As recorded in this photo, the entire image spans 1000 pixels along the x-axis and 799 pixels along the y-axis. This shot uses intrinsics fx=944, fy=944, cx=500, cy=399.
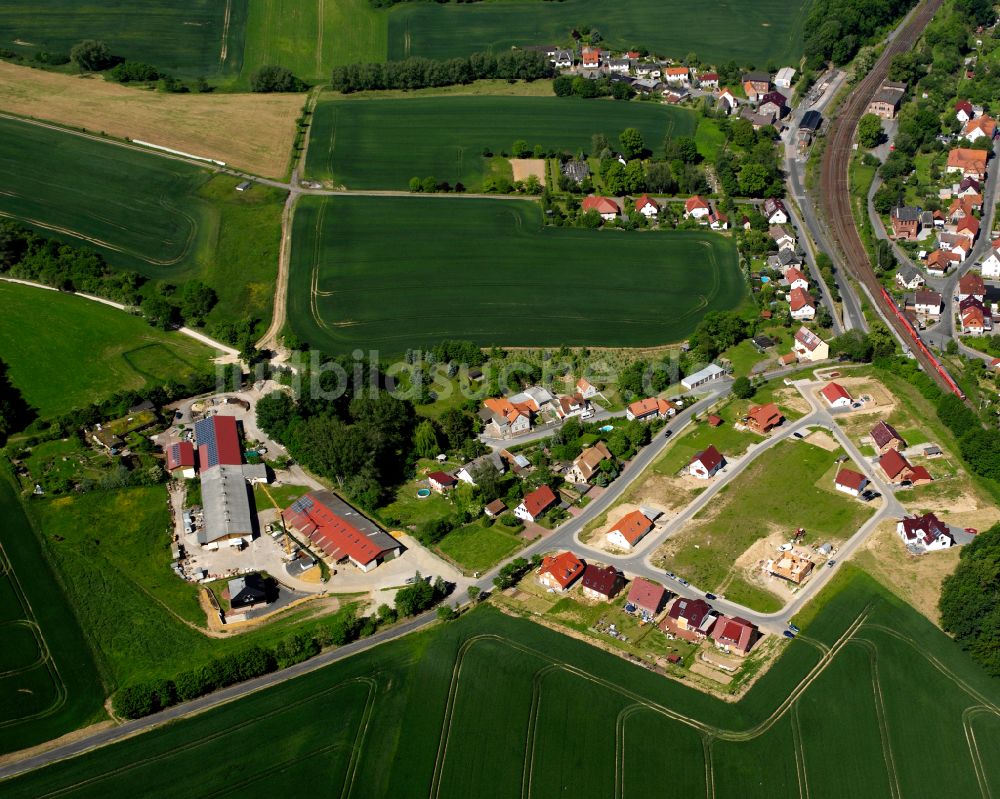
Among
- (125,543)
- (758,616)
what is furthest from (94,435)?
(758,616)

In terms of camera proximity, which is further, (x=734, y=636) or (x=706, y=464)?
(x=706, y=464)

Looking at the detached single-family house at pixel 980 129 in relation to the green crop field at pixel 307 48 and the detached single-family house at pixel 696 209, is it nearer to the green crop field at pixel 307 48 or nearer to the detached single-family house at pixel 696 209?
the detached single-family house at pixel 696 209

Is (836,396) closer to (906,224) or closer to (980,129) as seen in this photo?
(906,224)

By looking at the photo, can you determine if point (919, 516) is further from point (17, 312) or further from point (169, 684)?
point (17, 312)

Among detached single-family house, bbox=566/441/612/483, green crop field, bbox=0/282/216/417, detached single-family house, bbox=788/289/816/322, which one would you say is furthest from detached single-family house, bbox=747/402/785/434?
green crop field, bbox=0/282/216/417

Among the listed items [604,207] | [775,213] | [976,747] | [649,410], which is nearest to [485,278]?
[604,207]

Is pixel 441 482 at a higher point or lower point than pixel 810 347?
lower

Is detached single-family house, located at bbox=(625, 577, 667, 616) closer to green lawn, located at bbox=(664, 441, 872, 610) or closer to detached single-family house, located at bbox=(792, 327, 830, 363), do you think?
green lawn, located at bbox=(664, 441, 872, 610)
